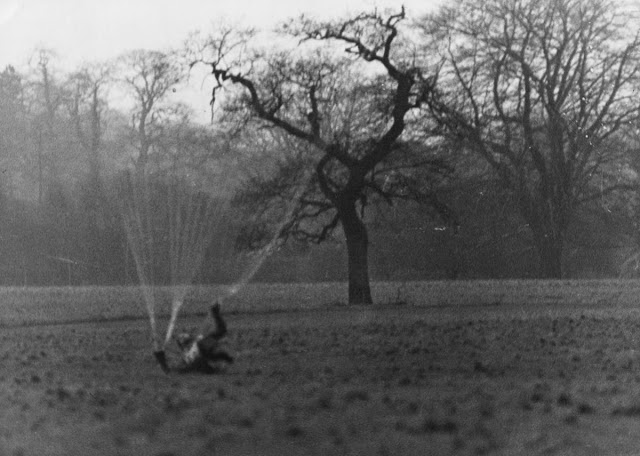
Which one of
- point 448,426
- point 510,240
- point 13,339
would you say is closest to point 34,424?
Answer: point 448,426

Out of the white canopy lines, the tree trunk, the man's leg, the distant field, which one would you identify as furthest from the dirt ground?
the white canopy lines

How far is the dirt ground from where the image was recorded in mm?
11102

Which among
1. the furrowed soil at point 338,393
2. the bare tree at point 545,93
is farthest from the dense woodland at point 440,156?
the furrowed soil at point 338,393

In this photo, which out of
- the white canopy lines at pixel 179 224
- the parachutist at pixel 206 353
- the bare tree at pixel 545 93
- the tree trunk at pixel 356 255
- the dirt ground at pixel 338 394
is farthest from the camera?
the bare tree at pixel 545 93

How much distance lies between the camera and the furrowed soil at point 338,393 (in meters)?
11.1

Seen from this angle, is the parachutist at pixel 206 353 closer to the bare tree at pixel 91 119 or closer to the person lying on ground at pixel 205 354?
the person lying on ground at pixel 205 354

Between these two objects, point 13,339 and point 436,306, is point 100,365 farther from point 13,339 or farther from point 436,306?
point 436,306

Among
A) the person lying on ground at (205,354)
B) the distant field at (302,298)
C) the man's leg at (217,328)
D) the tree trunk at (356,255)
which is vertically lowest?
the person lying on ground at (205,354)

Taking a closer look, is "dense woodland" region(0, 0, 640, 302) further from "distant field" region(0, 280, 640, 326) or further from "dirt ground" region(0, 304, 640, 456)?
"dirt ground" region(0, 304, 640, 456)

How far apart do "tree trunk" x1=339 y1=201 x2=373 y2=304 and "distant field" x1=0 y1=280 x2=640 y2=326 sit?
0.65 metres

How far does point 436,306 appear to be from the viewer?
36.9 m

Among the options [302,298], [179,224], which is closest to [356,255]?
[302,298]

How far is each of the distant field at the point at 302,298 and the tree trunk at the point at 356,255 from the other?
648mm

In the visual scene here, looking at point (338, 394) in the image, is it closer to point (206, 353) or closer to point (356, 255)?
point (206, 353)
